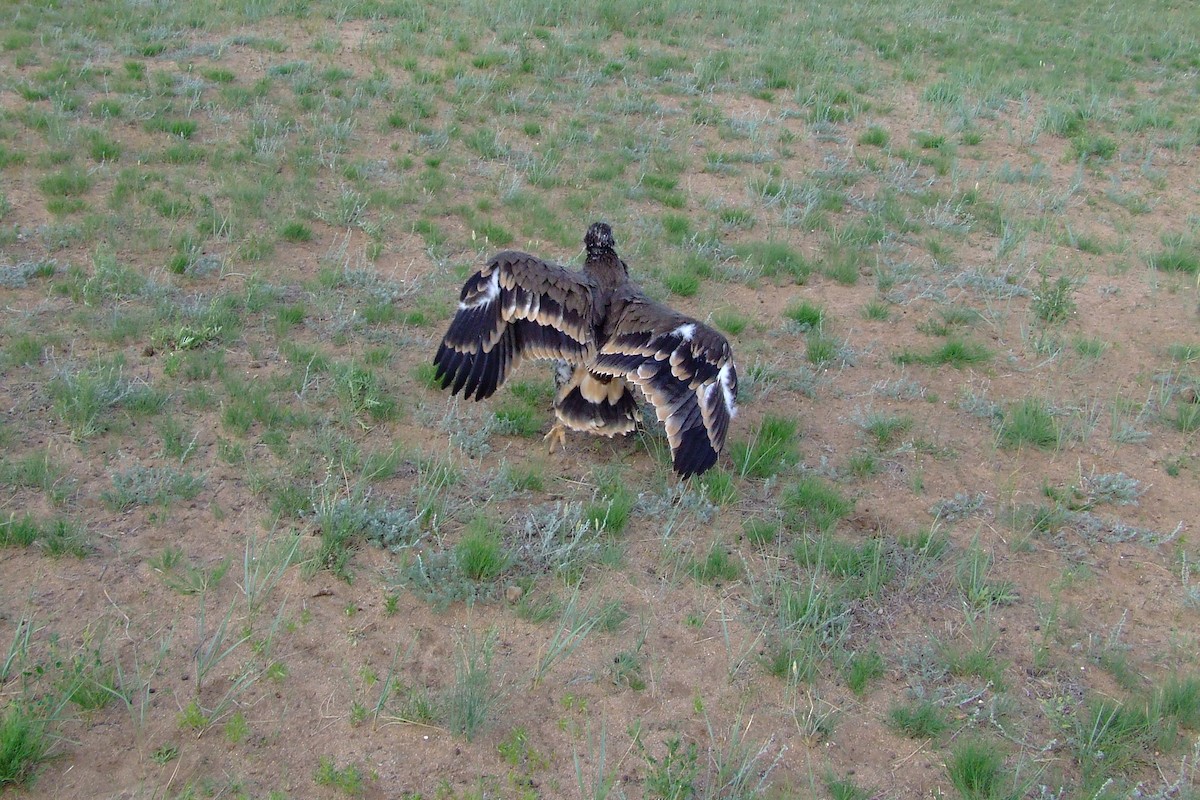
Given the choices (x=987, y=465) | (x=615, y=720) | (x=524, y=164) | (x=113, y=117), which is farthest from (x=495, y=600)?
(x=113, y=117)

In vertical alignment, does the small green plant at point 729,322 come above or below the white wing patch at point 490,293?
below

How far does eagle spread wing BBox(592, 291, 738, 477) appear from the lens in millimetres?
5602

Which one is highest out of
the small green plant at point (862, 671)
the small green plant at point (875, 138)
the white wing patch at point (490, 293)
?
the small green plant at point (875, 138)

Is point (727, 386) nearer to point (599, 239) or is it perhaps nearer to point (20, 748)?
point (599, 239)

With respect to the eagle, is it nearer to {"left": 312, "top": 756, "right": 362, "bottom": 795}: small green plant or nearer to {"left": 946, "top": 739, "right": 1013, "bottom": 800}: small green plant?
{"left": 946, "top": 739, "right": 1013, "bottom": 800}: small green plant

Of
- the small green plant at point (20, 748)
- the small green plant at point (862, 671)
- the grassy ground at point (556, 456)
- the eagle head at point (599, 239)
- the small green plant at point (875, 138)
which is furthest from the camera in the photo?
the small green plant at point (875, 138)

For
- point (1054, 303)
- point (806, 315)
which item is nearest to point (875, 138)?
point (1054, 303)

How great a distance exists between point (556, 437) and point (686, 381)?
1.02 meters

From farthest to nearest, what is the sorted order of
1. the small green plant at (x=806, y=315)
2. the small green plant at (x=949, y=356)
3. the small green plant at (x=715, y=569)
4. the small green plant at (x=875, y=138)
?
the small green plant at (x=875, y=138) < the small green plant at (x=806, y=315) < the small green plant at (x=949, y=356) < the small green plant at (x=715, y=569)

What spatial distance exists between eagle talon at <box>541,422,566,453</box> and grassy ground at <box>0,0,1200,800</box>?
0.13 m

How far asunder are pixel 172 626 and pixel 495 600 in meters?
1.42

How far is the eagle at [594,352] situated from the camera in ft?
18.4

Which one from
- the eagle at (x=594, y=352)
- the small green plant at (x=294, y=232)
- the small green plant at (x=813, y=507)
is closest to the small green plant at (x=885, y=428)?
the small green plant at (x=813, y=507)

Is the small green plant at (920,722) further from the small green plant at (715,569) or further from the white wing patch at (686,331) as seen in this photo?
Result: the white wing patch at (686,331)
